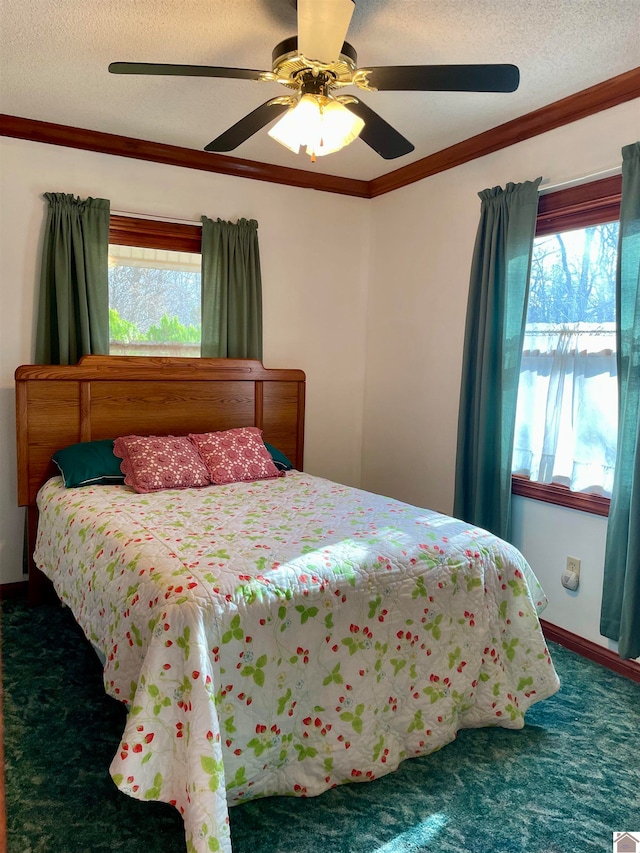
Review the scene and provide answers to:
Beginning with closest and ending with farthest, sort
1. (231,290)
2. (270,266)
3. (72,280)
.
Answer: (72,280) < (231,290) < (270,266)

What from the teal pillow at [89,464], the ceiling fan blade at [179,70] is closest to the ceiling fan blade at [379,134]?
the ceiling fan blade at [179,70]

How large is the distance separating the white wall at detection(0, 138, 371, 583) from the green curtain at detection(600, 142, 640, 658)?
2.09 meters

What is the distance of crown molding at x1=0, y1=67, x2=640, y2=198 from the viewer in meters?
2.80

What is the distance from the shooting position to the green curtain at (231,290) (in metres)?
3.84

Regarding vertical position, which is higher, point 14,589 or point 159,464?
point 159,464

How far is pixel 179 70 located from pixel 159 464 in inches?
68.7

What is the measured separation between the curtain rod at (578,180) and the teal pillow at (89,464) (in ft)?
8.30

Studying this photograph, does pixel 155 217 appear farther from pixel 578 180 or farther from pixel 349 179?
pixel 578 180

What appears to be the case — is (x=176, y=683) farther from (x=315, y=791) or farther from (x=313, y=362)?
(x=313, y=362)

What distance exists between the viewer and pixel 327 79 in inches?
86.2

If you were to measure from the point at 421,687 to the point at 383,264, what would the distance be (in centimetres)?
300

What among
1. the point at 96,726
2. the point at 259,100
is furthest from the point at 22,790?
the point at 259,100

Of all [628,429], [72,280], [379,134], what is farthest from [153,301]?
[628,429]

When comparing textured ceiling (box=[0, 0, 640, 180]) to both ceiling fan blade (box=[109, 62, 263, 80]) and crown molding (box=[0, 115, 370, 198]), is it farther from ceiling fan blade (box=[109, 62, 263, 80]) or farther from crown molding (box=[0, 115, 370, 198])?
ceiling fan blade (box=[109, 62, 263, 80])
